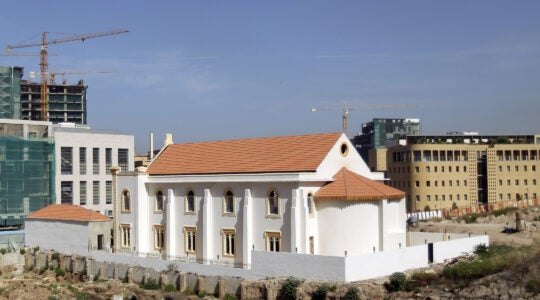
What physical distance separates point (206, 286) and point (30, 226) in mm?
19073

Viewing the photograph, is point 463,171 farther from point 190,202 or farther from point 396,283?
point 396,283

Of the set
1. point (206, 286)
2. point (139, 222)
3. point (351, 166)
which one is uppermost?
point (351, 166)

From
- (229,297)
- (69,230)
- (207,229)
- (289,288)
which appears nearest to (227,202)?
(207,229)

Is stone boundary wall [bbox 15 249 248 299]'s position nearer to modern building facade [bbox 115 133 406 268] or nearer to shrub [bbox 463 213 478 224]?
modern building facade [bbox 115 133 406 268]

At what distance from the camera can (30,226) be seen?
167 feet

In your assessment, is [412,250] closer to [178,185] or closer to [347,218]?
[347,218]

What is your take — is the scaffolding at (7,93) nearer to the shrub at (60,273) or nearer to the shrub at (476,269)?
the shrub at (60,273)

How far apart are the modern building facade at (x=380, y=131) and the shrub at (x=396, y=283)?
93.9 m

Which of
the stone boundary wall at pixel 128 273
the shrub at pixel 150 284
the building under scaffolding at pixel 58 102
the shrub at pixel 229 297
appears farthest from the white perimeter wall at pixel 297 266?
the building under scaffolding at pixel 58 102

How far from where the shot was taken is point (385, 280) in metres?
33.9

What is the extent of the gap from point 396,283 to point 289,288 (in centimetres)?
528

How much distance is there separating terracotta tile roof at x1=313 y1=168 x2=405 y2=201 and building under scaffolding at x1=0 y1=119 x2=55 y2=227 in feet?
107

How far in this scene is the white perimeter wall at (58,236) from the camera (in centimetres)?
4722

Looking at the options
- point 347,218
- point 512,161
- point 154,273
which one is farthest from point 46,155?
point 512,161
